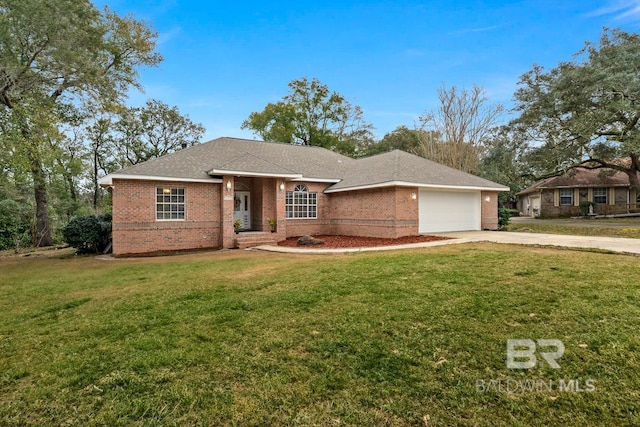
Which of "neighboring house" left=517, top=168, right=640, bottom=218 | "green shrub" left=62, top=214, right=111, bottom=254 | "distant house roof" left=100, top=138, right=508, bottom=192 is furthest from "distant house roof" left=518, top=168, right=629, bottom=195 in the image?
"green shrub" left=62, top=214, right=111, bottom=254

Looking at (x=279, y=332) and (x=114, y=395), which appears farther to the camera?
(x=279, y=332)

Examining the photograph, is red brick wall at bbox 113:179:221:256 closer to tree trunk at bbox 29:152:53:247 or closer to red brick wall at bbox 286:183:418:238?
red brick wall at bbox 286:183:418:238

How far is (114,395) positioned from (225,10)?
16.5 metres

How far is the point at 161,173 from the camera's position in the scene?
1338 cm

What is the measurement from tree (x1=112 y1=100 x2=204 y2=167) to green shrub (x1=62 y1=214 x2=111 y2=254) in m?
18.8

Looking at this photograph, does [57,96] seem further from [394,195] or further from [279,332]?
[279,332]

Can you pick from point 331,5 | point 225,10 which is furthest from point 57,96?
point 331,5

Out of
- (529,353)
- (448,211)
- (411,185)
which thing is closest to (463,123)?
(448,211)

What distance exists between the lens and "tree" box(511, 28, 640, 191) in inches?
765

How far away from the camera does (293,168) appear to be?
17.8 metres

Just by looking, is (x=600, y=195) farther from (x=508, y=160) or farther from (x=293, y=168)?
(x=293, y=168)

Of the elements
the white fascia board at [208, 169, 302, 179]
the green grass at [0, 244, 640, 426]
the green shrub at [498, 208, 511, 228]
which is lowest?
the green grass at [0, 244, 640, 426]

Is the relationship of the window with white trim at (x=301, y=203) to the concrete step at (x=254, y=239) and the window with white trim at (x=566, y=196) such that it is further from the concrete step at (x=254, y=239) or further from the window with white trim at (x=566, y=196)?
the window with white trim at (x=566, y=196)

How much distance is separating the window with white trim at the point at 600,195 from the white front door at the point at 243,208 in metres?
32.0
